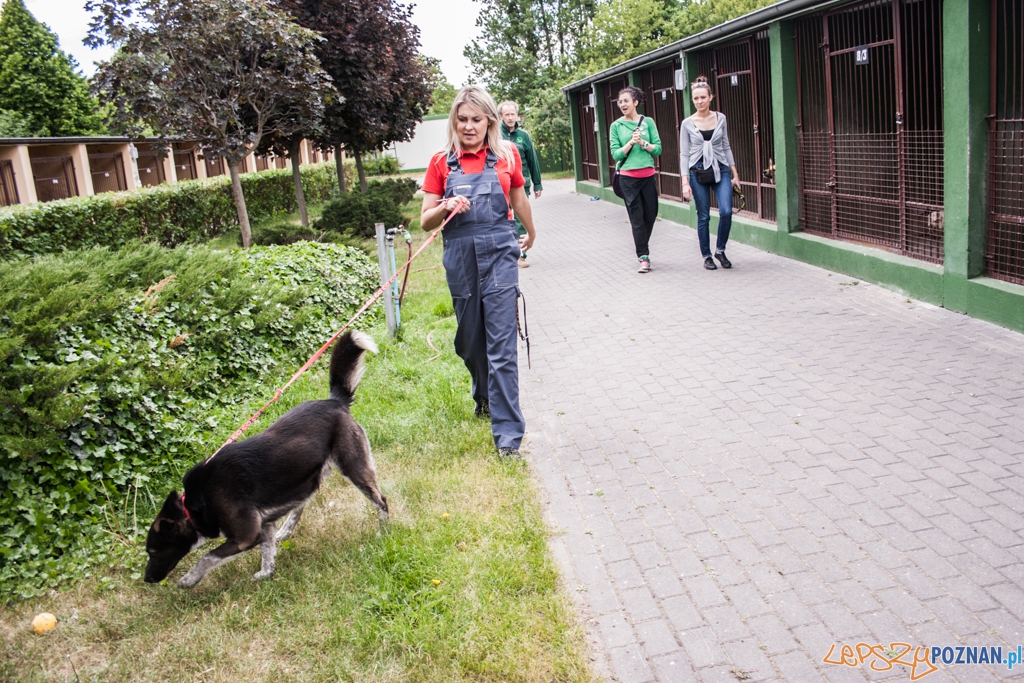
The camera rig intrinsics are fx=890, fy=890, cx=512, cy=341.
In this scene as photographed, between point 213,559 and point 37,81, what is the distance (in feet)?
156

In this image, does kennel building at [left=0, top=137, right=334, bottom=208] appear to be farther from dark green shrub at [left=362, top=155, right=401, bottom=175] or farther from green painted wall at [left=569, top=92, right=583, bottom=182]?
dark green shrub at [left=362, top=155, right=401, bottom=175]

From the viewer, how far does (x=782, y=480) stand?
4891 mm

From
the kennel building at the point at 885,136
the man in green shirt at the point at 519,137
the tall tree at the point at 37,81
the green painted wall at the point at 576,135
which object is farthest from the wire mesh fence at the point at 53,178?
the kennel building at the point at 885,136

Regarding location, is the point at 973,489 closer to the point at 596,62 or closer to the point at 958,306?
the point at 958,306

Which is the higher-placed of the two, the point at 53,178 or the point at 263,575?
the point at 53,178

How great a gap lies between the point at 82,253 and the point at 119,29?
5.86 metres

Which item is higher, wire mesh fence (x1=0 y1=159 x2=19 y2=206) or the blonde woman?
wire mesh fence (x1=0 y1=159 x2=19 y2=206)

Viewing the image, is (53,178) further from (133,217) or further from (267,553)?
(267,553)

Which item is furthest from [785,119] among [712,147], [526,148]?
[526,148]

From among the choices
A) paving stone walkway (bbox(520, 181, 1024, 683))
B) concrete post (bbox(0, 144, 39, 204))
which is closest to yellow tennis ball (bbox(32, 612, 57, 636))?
paving stone walkway (bbox(520, 181, 1024, 683))

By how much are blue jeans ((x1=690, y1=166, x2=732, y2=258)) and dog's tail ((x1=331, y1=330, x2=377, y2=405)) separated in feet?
22.3

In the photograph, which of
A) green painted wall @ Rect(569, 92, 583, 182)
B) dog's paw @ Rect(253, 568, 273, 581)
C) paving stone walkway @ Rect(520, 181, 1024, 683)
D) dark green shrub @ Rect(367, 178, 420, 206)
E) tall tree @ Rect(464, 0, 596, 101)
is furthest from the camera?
tall tree @ Rect(464, 0, 596, 101)

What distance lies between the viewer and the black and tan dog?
412cm

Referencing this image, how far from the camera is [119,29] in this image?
39.5 ft
